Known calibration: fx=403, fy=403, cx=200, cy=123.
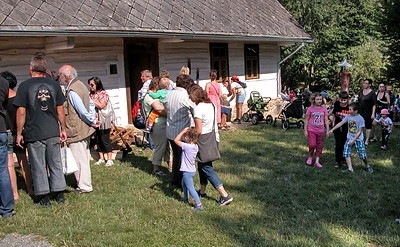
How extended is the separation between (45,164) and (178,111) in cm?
197

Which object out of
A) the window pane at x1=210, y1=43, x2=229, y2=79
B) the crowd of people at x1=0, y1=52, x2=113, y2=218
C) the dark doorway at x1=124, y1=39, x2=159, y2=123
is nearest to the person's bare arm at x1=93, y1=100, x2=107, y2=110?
the crowd of people at x1=0, y1=52, x2=113, y2=218

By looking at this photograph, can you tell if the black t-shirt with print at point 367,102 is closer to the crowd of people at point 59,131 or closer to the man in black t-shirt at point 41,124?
the crowd of people at point 59,131

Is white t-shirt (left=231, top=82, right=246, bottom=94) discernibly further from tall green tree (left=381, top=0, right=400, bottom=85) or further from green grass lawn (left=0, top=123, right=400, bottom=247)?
tall green tree (left=381, top=0, right=400, bottom=85)

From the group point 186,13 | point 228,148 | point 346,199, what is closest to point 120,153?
point 228,148

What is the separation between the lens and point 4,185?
5012 mm

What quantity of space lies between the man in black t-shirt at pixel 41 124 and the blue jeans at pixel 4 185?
0.21m

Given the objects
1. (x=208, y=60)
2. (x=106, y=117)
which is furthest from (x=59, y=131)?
(x=208, y=60)

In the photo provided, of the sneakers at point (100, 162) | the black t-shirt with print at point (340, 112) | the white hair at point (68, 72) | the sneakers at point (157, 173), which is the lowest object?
the sneakers at point (157, 173)

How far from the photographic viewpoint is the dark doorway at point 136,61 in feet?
36.4

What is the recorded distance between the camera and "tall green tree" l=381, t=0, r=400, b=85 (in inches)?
598

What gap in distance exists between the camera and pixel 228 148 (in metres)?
9.38

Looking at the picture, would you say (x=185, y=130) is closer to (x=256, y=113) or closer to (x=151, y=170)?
(x=151, y=170)

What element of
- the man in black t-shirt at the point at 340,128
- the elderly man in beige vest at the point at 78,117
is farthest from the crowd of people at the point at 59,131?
the man in black t-shirt at the point at 340,128

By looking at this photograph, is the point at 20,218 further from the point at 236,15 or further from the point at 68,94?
the point at 236,15
